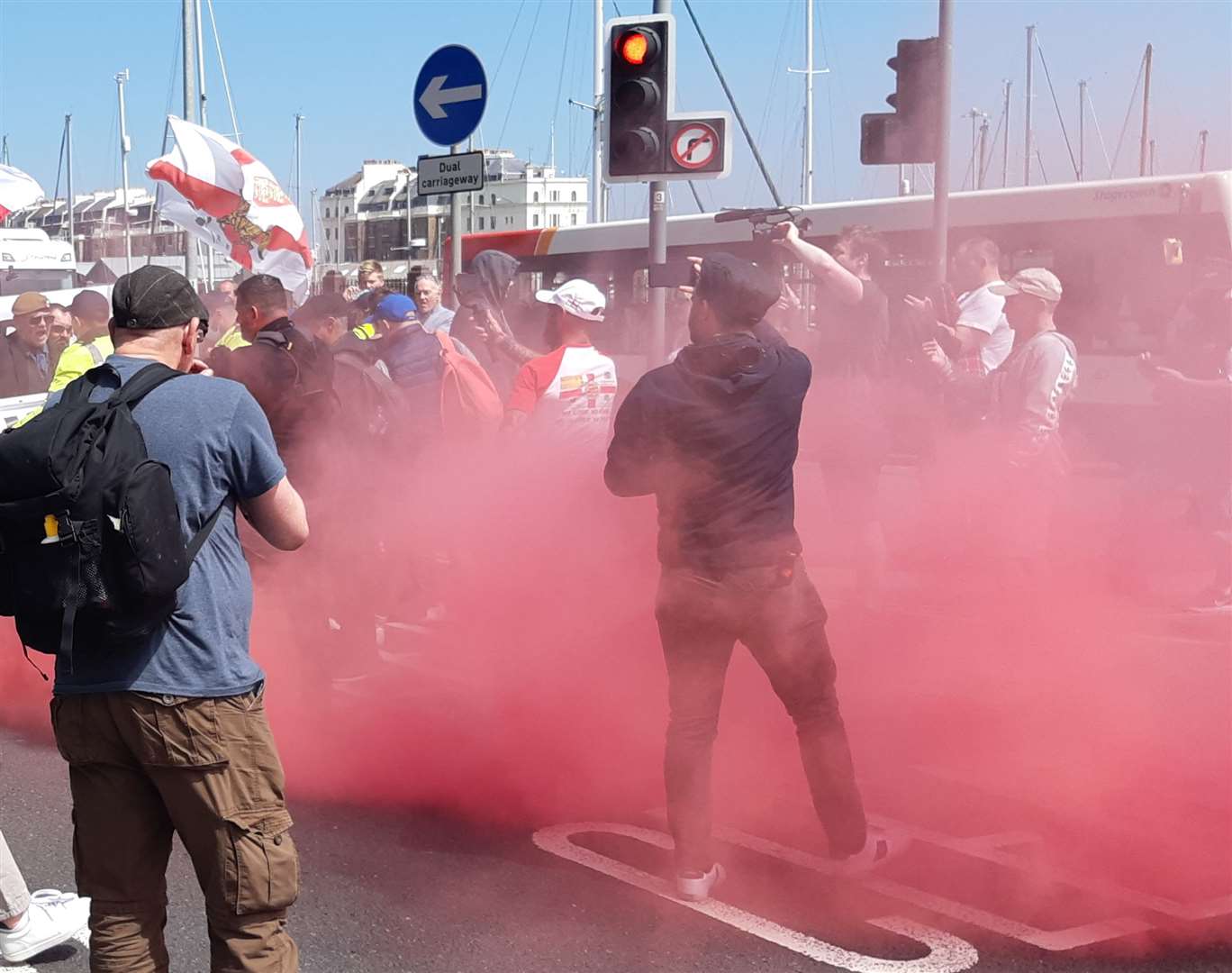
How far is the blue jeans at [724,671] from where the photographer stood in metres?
3.72

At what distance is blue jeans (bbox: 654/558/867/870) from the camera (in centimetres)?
372

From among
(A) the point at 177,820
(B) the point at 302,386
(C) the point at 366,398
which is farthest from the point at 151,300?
(C) the point at 366,398

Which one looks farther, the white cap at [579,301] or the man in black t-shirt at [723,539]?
the white cap at [579,301]

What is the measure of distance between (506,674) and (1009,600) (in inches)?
86.2

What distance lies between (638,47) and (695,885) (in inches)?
192

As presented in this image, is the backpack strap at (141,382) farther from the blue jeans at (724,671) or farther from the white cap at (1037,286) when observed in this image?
the white cap at (1037,286)

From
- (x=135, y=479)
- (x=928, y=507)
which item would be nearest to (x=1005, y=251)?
(x=928, y=507)

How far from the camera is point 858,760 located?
4770 mm

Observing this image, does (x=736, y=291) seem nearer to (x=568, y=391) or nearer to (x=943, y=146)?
(x=568, y=391)

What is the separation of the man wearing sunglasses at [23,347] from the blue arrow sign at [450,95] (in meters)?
2.58

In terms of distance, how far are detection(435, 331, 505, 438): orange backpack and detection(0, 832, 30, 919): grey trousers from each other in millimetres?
3184

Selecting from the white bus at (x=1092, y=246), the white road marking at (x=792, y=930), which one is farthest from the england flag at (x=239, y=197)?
the white road marking at (x=792, y=930)

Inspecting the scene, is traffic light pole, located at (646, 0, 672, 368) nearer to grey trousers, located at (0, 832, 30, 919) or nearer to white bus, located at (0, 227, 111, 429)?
grey trousers, located at (0, 832, 30, 919)

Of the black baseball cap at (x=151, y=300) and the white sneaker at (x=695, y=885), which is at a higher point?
the black baseball cap at (x=151, y=300)
